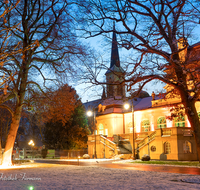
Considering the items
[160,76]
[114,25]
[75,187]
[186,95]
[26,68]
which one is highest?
[114,25]

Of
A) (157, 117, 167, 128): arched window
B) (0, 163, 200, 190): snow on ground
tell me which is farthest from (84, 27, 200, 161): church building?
(0, 163, 200, 190): snow on ground

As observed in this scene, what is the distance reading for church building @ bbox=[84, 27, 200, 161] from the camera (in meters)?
21.5

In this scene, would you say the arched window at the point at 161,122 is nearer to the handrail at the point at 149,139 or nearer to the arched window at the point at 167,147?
the handrail at the point at 149,139

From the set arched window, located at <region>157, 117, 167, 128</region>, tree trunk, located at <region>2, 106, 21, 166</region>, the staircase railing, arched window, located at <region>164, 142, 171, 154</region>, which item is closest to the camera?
tree trunk, located at <region>2, 106, 21, 166</region>

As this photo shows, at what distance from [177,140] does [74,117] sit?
24218 mm

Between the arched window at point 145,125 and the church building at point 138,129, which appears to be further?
the arched window at point 145,125

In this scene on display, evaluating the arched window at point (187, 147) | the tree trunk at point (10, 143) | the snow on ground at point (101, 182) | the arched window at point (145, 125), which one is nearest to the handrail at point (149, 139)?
the arched window at point (187, 147)

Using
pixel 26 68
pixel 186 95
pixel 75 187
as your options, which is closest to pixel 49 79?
pixel 26 68

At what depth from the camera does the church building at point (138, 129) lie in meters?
21.5

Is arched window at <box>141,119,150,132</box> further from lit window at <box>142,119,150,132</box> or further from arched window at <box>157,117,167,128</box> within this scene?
arched window at <box>157,117,167,128</box>

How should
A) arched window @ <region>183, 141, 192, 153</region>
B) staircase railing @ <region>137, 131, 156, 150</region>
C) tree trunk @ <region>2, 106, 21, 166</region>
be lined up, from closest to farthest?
tree trunk @ <region>2, 106, 21, 166</region>, arched window @ <region>183, 141, 192, 153</region>, staircase railing @ <region>137, 131, 156, 150</region>

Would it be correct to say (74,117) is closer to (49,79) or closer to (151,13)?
(49,79)

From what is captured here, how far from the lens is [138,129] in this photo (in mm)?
45062

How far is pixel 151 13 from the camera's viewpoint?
18.9 meters
